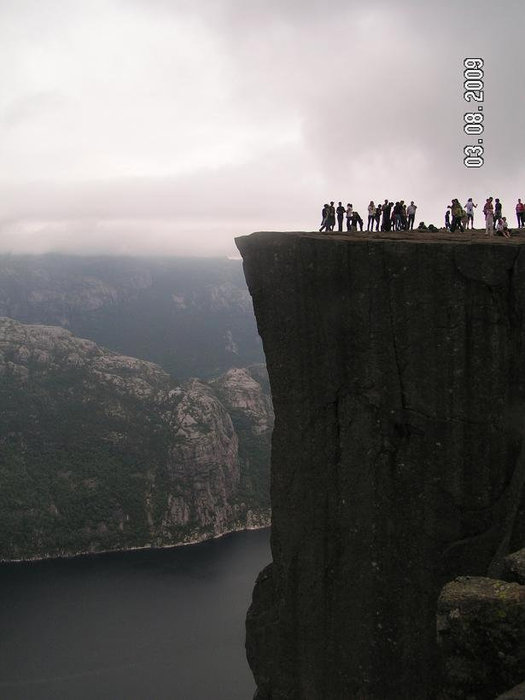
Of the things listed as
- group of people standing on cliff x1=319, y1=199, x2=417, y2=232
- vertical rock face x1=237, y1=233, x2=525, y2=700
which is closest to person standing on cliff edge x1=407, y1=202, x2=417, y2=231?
group of people standing on cliff x1=319, y1=199, x2=417, y2=232

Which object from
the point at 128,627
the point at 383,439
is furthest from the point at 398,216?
the point at 128,627

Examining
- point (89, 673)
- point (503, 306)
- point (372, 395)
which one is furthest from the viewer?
point (89, 673)

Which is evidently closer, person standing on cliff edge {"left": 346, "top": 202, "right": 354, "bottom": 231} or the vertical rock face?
the vertical rock face

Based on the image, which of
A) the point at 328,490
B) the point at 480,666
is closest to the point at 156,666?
the point at 328,490

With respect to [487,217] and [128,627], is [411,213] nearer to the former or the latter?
[487,217]

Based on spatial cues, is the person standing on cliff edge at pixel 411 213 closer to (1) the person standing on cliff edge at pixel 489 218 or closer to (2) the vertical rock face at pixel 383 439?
(1) the person standing on cliff edge at pixel 489 218

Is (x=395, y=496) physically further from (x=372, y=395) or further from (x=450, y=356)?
(x=450, y=356)

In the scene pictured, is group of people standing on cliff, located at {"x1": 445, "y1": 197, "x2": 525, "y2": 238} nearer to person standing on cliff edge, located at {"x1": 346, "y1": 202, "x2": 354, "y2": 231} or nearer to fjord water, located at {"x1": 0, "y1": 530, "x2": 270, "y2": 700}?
person standing on cliff edge, located at {"x1": 346, "y1": 202, "x2": 354, "y2": 231}
